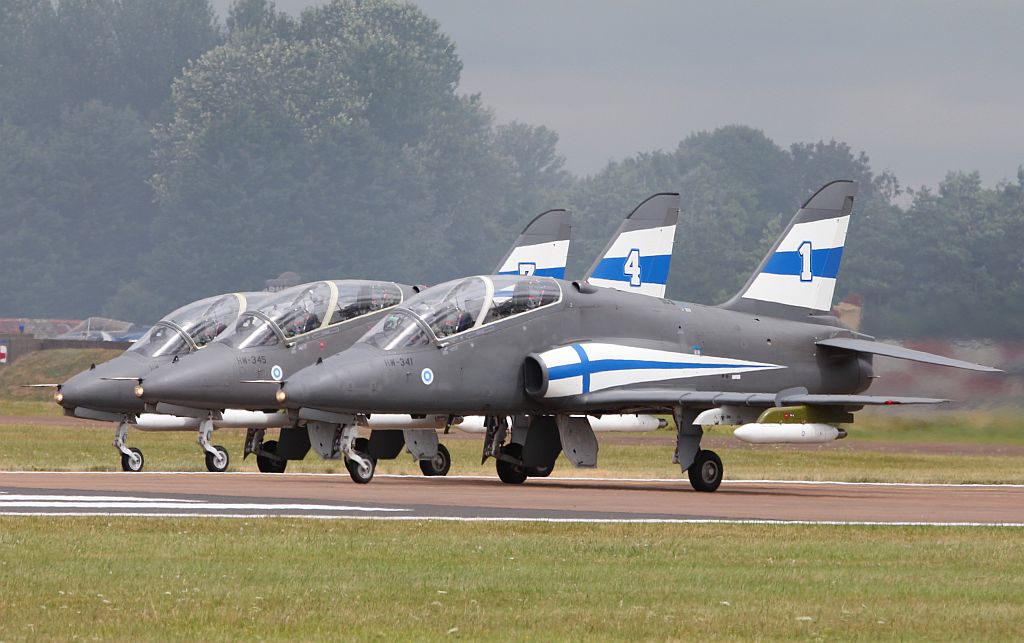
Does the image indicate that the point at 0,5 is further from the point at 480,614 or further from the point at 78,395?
the point at 480,614

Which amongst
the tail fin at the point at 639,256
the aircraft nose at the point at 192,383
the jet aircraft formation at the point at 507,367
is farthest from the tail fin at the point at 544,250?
the aircraft nose at the point at 192,383

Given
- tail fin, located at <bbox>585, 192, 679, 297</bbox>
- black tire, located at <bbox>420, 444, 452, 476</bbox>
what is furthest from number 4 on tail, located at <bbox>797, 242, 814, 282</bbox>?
black tire, located at <bbox>420, 444, 452, 476</bbox>

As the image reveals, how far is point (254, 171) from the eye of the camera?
134 meters

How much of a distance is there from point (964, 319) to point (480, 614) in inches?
1179

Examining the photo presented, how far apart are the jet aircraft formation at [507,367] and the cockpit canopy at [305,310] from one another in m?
0.03

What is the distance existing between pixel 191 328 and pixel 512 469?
5.86m

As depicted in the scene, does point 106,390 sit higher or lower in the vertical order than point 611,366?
lower

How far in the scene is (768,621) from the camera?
11.9m

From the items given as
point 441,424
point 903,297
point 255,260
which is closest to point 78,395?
point 441,424

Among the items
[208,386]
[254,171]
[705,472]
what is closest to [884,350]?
[705,472]

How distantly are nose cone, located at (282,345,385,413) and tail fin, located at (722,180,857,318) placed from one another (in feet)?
25.1

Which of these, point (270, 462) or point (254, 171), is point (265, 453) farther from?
point (254, 171)

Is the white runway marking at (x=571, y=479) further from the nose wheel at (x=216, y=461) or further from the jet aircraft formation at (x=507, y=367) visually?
the jet aircraft formation at (x=507, y=367)

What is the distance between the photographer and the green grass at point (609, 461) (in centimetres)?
3284
